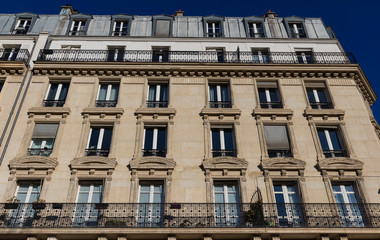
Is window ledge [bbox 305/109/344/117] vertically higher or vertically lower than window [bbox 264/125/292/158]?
higher

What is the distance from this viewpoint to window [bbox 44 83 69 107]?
16172 mm

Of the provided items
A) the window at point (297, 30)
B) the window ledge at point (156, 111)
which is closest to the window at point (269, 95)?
the window ledge at point (156, 111)

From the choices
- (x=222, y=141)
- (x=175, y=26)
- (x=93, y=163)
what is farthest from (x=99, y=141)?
(x=175, y=26)

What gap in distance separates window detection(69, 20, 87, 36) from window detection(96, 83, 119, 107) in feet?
15.9

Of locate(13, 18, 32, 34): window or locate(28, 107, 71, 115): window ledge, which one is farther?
locate(13, 18, 32, 34): window

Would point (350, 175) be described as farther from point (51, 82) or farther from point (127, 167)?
point (51, 82)

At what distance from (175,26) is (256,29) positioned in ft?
15.4

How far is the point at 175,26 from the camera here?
20828 millimetres

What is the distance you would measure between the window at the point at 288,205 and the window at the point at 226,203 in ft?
4.81

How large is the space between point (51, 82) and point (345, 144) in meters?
13.5

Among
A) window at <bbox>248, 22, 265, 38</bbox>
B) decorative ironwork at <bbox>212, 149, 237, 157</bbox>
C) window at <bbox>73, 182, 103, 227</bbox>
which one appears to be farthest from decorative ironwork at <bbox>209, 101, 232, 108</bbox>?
window at <bbox>248, 22, 265, 38</bbox>

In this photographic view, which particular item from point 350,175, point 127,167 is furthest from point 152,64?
point 350,175

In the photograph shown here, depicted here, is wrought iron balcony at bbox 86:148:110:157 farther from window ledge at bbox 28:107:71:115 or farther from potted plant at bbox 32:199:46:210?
potted plant at bbox 32:199:46:210

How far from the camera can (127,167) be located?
13.7 meters
